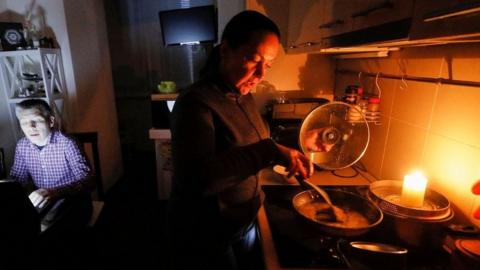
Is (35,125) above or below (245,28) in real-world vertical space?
below

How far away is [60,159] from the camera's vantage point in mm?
1618

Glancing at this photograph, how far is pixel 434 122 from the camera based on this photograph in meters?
0.92

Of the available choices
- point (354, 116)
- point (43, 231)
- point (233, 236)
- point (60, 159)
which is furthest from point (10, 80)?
point (354, 116)

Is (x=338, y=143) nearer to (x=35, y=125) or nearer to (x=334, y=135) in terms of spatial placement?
(x=334, y=135)

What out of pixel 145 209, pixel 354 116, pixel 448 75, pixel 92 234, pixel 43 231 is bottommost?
pixel 145 209

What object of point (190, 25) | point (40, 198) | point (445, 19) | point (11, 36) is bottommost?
point (40, 198)

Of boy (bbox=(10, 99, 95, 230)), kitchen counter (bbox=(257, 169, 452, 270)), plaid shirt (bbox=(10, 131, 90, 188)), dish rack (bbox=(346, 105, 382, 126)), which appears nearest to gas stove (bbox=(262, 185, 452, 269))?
kitchen counter (bbox=(257, 169, 452, 270))

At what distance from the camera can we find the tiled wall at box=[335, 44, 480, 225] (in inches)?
31.1

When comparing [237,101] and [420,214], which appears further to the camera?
[237,101]

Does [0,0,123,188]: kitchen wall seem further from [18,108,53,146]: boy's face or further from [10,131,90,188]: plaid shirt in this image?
[18,108,53,146]: boy's face

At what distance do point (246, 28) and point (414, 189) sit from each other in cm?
67

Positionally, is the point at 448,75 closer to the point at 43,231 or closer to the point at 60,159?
the point at 43,231

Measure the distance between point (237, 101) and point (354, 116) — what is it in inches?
17.9

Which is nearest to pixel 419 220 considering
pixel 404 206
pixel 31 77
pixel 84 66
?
pixel 404 206
